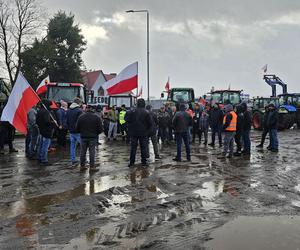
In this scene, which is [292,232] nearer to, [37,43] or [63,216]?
[63,216]

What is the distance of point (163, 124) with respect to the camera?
1734cm

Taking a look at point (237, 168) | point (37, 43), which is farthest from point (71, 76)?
point (237, 168)

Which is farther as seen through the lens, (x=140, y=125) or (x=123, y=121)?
(x=123, y=121)

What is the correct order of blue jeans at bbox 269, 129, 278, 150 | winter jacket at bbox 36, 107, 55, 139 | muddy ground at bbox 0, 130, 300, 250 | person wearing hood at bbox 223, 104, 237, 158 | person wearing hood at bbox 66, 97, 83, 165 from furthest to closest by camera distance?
1. blue jeans at bbox 269, 129, 278, 150
2. person wearing hood at bbox 223, 104, 237, 158
3. person wearing hood at bbox 66, 97, 83, 165
4. winter jacket at bbox 36, 107, 55, 139
5. muddy ground at bbox 0, 130, 300, 250

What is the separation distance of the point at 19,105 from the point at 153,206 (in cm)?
599

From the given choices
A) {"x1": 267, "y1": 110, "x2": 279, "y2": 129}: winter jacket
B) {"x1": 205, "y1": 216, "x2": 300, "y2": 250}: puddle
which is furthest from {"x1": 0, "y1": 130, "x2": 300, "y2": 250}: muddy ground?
{"x1": 267, "y1": 110, "x2": 279, "y2": 129}: winter jacket

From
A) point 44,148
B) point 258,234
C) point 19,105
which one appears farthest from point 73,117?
point 258,234

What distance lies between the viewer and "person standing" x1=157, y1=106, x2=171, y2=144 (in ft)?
56.9

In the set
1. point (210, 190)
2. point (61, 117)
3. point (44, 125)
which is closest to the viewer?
point (210, 190)

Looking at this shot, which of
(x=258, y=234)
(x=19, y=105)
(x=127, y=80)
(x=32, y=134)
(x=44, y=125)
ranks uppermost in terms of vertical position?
(x=127, y=80)

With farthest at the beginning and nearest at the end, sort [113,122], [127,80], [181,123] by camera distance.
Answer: [113,122]
[127,80]
[181,123]

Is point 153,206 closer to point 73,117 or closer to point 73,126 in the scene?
point 73,126

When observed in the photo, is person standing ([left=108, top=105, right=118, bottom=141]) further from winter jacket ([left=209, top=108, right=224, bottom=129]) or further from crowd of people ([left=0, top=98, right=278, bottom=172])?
winter jacket ([left=209, top=108, right=224, bottom=129])

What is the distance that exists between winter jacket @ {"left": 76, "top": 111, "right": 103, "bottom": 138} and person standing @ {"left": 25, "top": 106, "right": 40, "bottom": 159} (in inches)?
85.2
